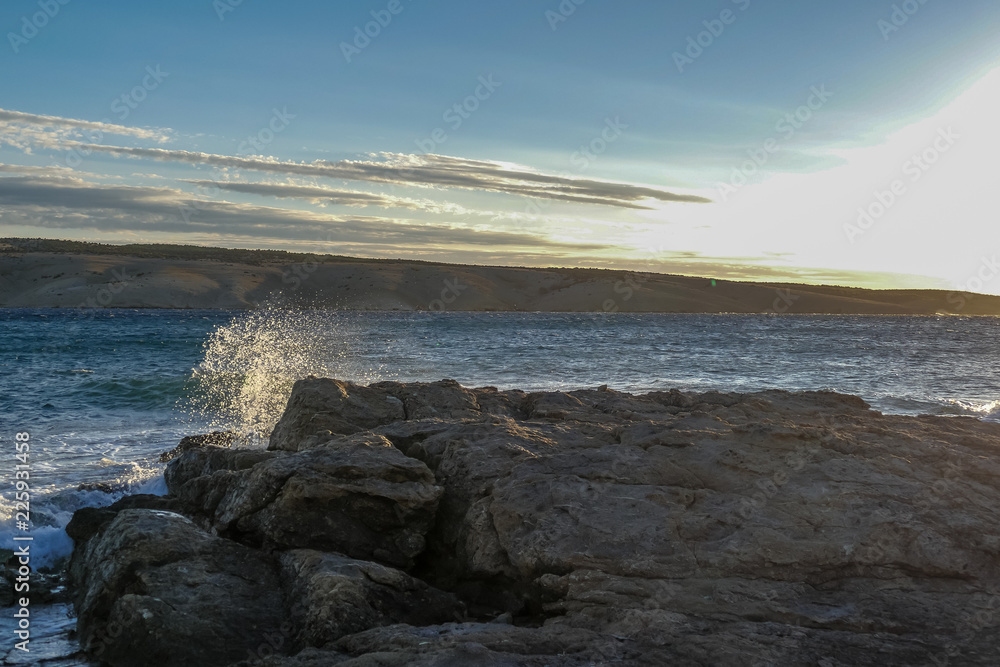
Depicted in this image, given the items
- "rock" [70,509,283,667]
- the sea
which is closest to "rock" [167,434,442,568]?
"rock" [70,509,283,667]

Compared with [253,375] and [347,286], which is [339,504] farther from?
[347,286]

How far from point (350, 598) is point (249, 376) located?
19.3 metres

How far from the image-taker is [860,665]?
3.52 metres

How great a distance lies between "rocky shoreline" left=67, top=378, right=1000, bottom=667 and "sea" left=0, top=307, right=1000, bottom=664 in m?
1.59

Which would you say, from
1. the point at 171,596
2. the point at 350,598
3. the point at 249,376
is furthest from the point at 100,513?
the point at 249,376

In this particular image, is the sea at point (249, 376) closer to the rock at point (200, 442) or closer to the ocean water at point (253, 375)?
the ocean water at point (253, 375)

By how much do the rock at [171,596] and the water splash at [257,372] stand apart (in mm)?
6826

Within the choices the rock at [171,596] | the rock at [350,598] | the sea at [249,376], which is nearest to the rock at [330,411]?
the rock at [171,596]

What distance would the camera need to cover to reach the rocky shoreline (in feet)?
12.7

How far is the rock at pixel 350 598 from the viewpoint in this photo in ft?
14.1

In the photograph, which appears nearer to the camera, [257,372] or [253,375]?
[253,375]

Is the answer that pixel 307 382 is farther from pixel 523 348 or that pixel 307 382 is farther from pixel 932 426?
pixel 523 348

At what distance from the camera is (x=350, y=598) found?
442 centimetres

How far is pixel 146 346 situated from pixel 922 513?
31.6 meters
